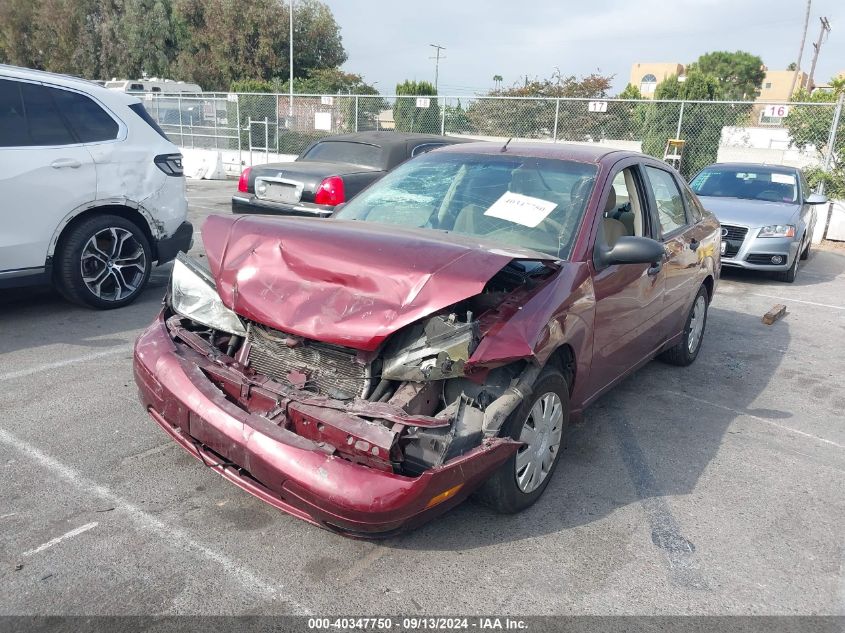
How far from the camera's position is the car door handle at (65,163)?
17.9 feet

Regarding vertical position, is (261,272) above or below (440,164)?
below

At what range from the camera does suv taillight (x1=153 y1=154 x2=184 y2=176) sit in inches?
245

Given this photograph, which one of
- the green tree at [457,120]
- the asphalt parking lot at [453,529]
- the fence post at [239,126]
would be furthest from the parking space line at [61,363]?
the fence post at [239,126]

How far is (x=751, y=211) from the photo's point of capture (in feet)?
31.7

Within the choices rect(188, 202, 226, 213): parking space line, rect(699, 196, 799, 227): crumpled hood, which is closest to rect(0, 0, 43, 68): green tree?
rect(188, 202, 226, 213): parking space line

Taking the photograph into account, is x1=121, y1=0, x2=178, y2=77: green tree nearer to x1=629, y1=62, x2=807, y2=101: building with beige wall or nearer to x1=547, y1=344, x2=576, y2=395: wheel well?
x1=547, y1=344, x2=576, y2=395: wheel well

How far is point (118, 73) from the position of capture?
4450 centimetres

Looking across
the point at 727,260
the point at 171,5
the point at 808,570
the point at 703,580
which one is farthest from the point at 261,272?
the point at 171,5

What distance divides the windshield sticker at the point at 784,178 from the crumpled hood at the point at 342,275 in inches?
351

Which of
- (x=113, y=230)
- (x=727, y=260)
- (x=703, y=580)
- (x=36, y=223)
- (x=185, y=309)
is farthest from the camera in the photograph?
(x=727, y=260)

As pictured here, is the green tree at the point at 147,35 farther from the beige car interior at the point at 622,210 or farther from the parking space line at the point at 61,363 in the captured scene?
the beige car interior at the point at 622,210

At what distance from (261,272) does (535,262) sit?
132cm

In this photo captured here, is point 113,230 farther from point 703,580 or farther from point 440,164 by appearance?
point 703,580

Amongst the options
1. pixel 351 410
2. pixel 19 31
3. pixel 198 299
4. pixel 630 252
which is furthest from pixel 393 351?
pixel 19 31
